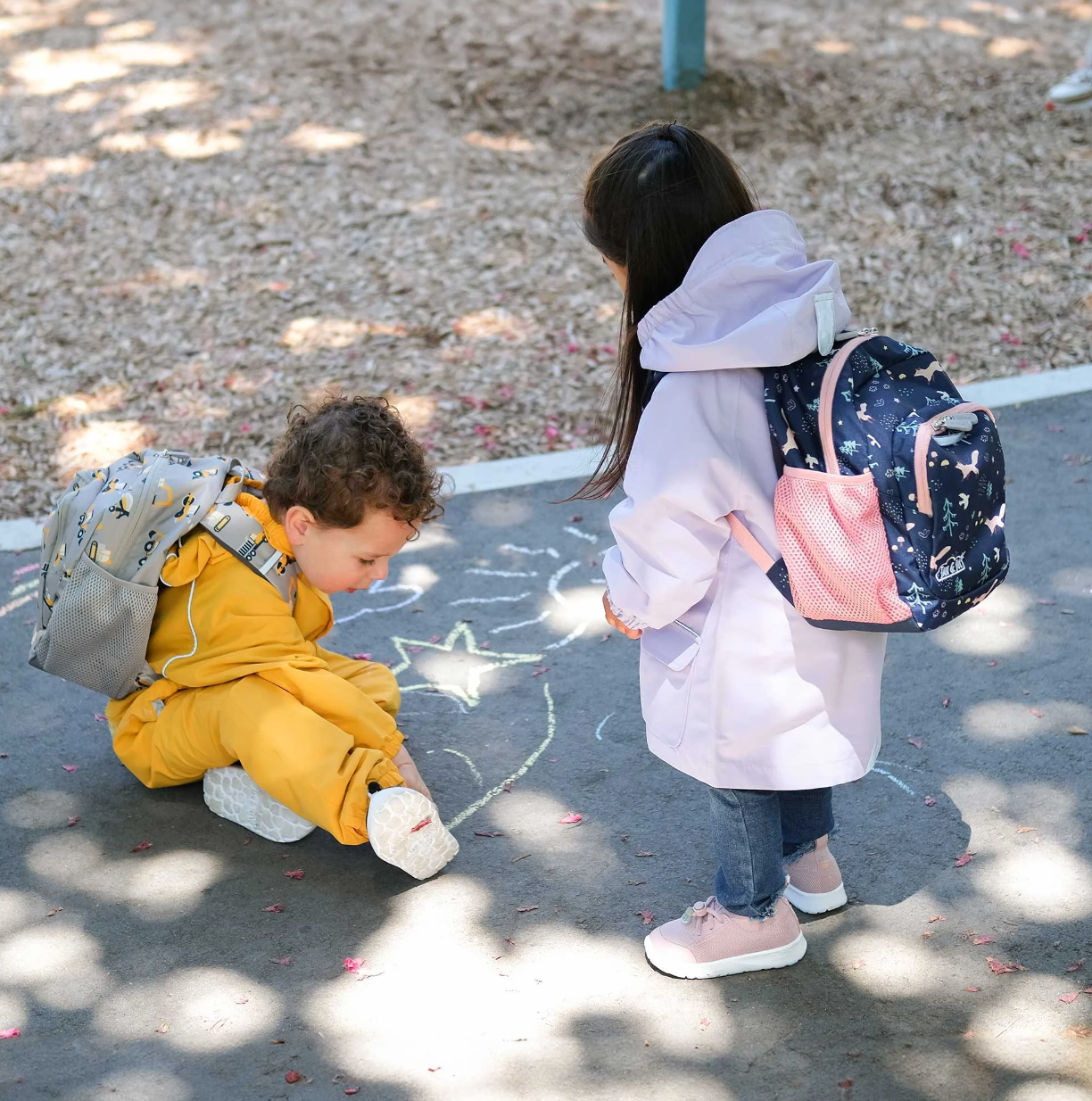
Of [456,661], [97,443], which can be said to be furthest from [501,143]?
[456,661]

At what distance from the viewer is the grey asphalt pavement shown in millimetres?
2328

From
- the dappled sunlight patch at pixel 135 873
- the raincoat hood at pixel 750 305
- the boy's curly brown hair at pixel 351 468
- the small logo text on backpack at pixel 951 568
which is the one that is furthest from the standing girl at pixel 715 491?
the dappled sunlight patch at pixel 135 873

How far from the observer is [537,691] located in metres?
3.46

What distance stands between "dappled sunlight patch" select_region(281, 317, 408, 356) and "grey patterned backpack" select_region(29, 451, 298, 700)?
2.62 metres

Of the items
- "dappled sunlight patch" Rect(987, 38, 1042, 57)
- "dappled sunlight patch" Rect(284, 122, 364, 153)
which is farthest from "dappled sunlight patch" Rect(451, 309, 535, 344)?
"dappled sunlight patch" Rect(987, 38, 1042, 57)

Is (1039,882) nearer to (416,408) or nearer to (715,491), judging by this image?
(715,491)

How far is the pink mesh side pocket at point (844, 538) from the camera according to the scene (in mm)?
2078

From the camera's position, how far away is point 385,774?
2791 millimetres

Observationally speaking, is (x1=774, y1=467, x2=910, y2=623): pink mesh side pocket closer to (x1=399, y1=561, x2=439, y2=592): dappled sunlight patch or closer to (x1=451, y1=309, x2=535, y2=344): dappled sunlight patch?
(x1=399, y1=561, x2=439, y2=592): dappled sunlight patch

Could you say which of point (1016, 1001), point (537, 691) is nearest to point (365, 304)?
point (537, 691)

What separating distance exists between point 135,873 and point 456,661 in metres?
1.05

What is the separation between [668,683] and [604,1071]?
675 millimetres

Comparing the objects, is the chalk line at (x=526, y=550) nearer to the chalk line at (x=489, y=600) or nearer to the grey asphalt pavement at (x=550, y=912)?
the chalk line at (x=489, y=600)

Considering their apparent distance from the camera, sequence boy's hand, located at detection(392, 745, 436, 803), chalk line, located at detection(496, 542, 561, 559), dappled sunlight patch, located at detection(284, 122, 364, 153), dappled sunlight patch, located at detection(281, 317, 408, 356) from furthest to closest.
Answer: dappled sunlight patch, located at detection(284, 122, 364, 153) < dappled sunlight patch, located at detection(281, 317, 408, 356) < chalk line, located at detection(496, 542, 561, 559) < boy's hand, located at detection(392, 745, 436, 803)
